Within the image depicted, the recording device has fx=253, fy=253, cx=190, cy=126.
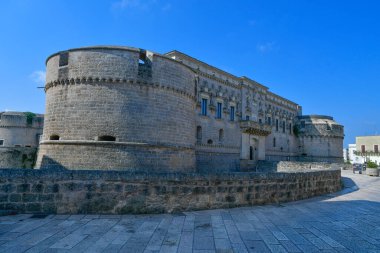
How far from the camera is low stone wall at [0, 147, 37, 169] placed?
2345cm

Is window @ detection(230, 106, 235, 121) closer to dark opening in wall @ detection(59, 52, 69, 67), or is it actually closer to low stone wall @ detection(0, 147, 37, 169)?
dark opening in wall @ detection(59, 52, 69, 67)

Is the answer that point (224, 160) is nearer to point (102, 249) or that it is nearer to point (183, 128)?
point (183, 128)

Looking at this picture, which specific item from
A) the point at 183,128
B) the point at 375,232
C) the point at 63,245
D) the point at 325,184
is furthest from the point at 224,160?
the point at 63,245

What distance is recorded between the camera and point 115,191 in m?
5.79

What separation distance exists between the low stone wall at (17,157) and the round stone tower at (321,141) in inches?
Answer: 1472

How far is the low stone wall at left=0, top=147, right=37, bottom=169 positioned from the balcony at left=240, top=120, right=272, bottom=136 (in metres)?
21.6

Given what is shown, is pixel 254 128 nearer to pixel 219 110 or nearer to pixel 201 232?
pixel 219 110

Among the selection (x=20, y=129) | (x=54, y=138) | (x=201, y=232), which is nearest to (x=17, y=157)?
(x=20, y=129)

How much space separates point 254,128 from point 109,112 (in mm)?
19770

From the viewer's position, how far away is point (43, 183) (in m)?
5.61

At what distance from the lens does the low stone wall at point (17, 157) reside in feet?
76.9

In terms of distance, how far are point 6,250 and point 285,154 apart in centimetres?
3915

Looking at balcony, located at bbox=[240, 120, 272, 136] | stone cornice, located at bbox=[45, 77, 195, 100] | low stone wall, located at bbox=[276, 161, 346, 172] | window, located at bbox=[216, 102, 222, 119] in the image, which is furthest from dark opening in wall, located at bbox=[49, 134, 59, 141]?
balcony, located at bbox=[240, 120, 272, 136]

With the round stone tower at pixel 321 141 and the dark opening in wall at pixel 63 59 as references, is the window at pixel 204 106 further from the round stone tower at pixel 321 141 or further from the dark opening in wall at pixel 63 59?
the round stone tower at pixel 321 141
